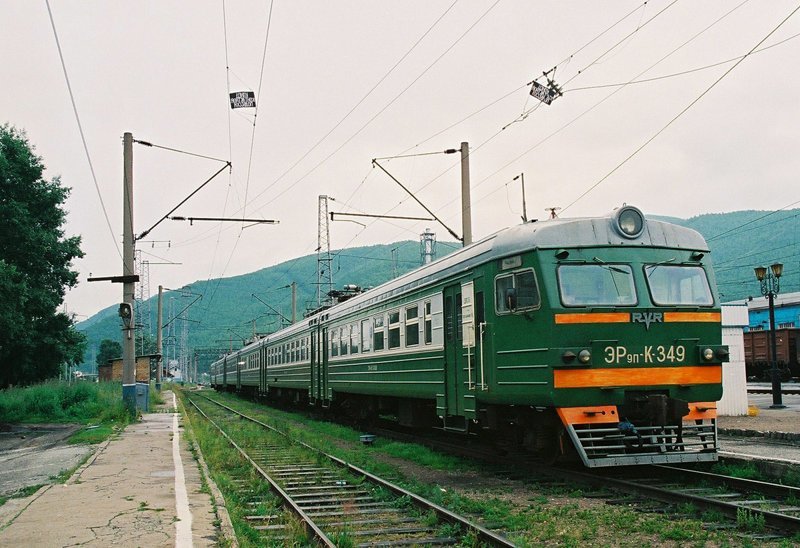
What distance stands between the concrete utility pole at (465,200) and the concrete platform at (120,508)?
7.86 m

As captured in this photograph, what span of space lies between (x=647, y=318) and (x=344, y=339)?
11529mm

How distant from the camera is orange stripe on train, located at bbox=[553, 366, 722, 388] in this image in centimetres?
960

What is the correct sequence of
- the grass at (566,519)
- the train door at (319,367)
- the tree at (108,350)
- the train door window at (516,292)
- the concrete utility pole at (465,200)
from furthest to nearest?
the tree at (108,350)
the train door at (319,367)
the concrete utility pole at (465,200)
the train door window at (516,292)
the grass at (566,519)

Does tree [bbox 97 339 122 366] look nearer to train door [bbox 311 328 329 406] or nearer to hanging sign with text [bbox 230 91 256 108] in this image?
train door [bbox 311 328 329 406]

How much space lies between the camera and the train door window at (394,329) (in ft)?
51.6

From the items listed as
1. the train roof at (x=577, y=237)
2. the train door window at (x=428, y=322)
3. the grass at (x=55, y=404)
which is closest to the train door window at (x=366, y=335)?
the train door window at (x=428, y=322)

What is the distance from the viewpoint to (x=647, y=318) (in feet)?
33.0

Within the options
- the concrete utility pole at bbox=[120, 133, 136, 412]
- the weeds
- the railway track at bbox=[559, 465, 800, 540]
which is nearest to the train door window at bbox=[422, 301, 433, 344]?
the railway track at bbox=[559, 465, 800, 540]

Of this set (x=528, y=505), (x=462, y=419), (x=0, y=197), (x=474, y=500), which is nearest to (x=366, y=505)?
(x=474, y=500)

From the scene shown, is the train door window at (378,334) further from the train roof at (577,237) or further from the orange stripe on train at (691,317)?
the orange stripe on train at (691,317)

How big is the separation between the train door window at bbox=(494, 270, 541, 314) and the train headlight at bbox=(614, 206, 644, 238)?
1.34m

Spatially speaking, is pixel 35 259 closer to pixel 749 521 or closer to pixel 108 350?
pixel 749 521

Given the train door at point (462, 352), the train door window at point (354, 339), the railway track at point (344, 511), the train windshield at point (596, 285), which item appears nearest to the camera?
the railway track at point (344, 511)

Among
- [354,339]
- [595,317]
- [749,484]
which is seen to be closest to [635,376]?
[595,317]
